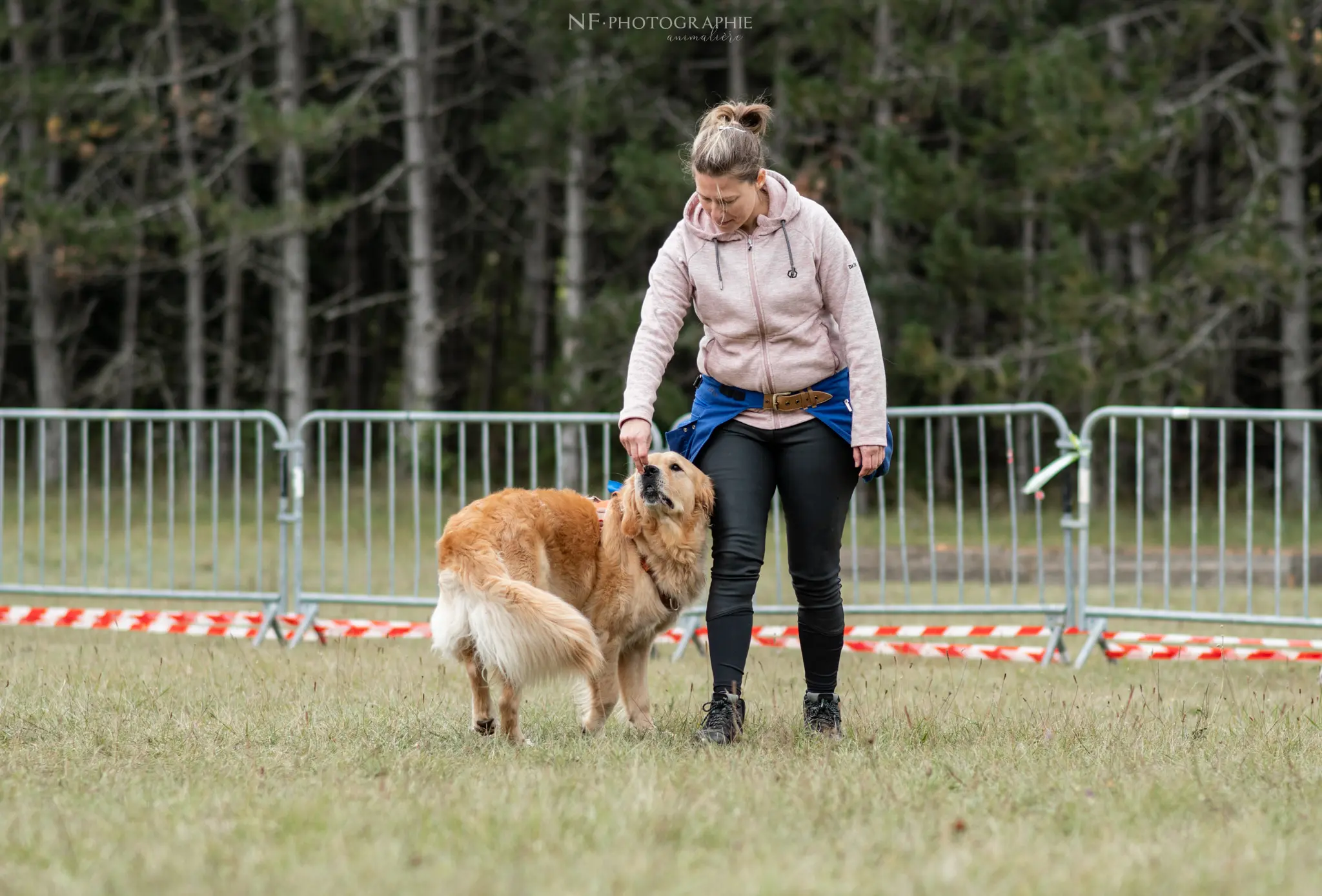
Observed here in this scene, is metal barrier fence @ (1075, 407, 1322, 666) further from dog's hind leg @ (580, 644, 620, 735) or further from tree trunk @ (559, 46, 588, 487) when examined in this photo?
tree trunk @ (559, 46, 588, 487)

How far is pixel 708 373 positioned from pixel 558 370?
13361 millimetres

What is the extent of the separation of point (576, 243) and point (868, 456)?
14812 millimetres

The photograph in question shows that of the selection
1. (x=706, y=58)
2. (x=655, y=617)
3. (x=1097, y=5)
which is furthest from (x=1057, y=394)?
(x=655, y=617)

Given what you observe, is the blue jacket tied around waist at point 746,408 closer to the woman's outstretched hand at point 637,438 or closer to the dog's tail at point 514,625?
the woman's outstretched hand at point 637,438

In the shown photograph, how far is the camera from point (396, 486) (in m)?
10.3

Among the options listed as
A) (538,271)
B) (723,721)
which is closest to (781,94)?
(538,271)

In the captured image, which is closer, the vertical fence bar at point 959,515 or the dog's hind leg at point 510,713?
the dog's hind leg at point 510,713

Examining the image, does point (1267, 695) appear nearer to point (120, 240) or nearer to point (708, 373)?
point (708, 373)

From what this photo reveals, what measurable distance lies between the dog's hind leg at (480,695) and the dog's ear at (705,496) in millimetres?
881

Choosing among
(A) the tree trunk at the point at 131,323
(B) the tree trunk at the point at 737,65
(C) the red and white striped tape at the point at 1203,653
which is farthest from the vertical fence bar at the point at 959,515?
(A) the tree trunk at the point at 131,323

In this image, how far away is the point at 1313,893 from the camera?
2791mm

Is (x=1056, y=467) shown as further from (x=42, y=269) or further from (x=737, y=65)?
(x=42, y=269)

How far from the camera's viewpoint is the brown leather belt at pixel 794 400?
4652mm

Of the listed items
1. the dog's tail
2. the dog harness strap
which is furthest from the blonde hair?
the dog's tail
